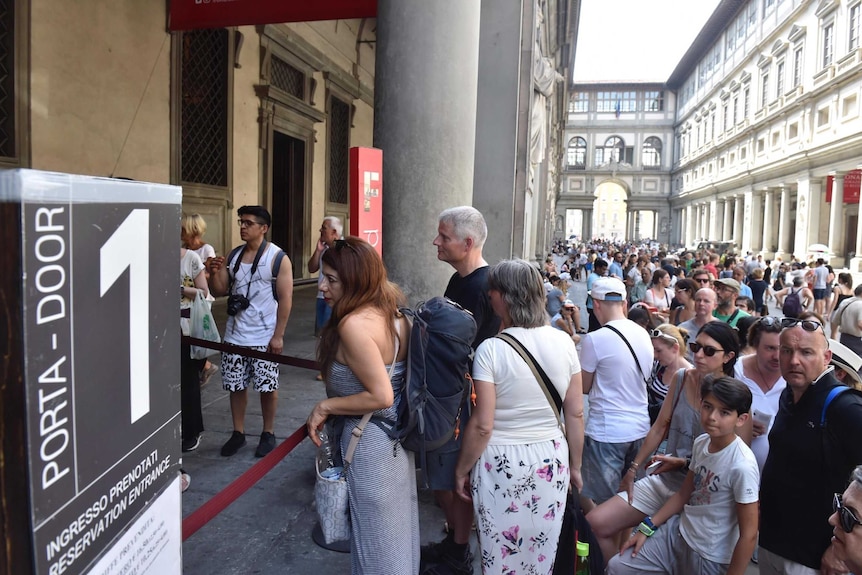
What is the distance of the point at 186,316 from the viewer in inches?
189

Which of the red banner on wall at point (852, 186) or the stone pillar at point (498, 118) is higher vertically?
the red banner on wall at point (852, 186)

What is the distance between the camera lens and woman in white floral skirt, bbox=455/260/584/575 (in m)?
2.70

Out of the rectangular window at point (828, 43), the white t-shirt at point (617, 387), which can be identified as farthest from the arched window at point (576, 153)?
the white t-shirt at point (617, 387)

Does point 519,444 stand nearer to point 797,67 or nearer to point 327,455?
point 327,455

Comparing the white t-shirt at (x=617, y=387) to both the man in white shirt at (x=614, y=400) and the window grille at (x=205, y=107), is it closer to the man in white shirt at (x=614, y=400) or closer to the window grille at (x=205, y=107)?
the man in white shirt at (x=614, y=400)

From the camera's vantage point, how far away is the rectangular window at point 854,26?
29.6 m

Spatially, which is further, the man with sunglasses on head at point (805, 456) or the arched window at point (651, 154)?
the arched window at point (651, 154)

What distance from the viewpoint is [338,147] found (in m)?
17.2

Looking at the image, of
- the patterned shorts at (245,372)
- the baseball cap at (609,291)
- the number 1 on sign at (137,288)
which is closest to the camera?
the number 1 on sign at (137,288)

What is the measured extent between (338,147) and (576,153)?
68821 mm

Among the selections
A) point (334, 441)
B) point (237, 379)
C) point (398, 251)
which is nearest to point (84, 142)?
point (237, 379)

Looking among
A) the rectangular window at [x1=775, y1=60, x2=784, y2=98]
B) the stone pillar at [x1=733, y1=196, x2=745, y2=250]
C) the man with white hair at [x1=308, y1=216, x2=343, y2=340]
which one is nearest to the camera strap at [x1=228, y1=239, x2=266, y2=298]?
the man with white hair at [x1=308, y1=216, x2=343, y2=340]


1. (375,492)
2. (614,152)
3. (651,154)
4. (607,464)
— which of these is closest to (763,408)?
(607,464)

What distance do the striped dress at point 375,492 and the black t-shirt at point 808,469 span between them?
1.61 metres
